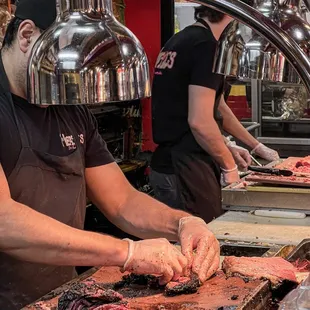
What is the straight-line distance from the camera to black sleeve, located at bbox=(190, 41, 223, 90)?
4180 millimetres

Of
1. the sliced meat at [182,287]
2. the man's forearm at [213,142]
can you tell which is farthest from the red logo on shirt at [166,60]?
the sliced meat at [182,287]

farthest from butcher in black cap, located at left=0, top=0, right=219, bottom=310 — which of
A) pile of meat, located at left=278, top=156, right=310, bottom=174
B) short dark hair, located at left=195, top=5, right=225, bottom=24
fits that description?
short dark hair, located at left=195, top=5, right=225, bottom=24

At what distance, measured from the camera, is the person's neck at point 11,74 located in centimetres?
256

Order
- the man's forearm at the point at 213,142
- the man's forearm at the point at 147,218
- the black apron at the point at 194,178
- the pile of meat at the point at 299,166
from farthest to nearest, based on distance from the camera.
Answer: the black apron at the point at 194,178, the man's forearm at the point at 213,142, the pile of meat at the point at 299,166, the man's forearm at the point at 147,218

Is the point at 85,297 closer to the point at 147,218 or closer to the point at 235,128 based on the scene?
A: the point at 147,218

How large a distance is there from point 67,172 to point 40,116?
0.25m

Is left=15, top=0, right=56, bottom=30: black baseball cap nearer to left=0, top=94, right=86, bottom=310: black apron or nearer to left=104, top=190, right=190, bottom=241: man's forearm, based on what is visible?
left=0, top=94, right=86, bottom=310: black apron

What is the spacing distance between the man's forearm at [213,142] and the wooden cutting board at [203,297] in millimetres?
2036

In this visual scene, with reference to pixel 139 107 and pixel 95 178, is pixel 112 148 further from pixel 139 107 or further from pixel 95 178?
pixel 95 178

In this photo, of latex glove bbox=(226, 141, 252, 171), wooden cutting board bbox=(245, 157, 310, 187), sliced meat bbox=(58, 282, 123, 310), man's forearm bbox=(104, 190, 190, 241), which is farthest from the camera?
latex glove bbox=(226, 141, 252, 171)

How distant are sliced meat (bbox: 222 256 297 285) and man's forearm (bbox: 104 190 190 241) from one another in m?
0.42

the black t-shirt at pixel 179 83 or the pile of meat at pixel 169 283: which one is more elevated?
the black t-shirt at pixel 179 83

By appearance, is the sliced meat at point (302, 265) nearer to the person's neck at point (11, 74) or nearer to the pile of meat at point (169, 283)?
the pile of meat at point (169, 283)

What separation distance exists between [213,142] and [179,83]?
439 mm
